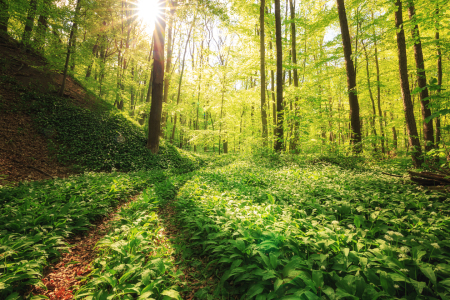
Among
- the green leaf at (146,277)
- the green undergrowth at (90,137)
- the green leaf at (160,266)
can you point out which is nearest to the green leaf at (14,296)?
the green leaf at (146,277)

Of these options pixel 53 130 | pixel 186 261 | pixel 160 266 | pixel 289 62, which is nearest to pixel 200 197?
pixel 186 261

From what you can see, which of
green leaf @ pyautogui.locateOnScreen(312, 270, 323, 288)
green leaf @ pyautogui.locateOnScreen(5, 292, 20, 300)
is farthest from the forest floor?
green leaf @ pyautogui.locateOnScreen(5, 292, 20, 300)

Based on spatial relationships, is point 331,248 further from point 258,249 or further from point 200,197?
point 200,197

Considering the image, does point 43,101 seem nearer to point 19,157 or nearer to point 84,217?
point 19,157

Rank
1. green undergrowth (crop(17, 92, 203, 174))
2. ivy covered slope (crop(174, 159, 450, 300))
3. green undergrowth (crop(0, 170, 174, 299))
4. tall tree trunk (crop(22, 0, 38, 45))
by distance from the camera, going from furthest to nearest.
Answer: green undergrowth (crop(17, 92, 203, 174)) < tall tree trunk (crop(22, 0, 38, 45)) < green undergrowth (crop(0, 170, 174, 299)) < ivy covered slope (crop(174, 159, 450, 300))

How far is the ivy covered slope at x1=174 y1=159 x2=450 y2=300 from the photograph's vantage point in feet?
6.40

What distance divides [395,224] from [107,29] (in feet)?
63.8

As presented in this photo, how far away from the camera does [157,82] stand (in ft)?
41.6

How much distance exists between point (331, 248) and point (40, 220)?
17.6ft

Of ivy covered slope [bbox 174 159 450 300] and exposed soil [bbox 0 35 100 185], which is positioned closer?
ivy covered slope [bbox 174 159 450 300]

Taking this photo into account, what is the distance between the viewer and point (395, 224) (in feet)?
9.78

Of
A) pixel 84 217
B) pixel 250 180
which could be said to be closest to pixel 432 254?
pixel 250 180

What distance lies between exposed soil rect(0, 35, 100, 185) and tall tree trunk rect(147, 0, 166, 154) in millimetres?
4232

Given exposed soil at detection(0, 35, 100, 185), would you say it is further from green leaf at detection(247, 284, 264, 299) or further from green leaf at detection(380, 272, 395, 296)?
green leaf at detection(380, 272, 395, 296)
